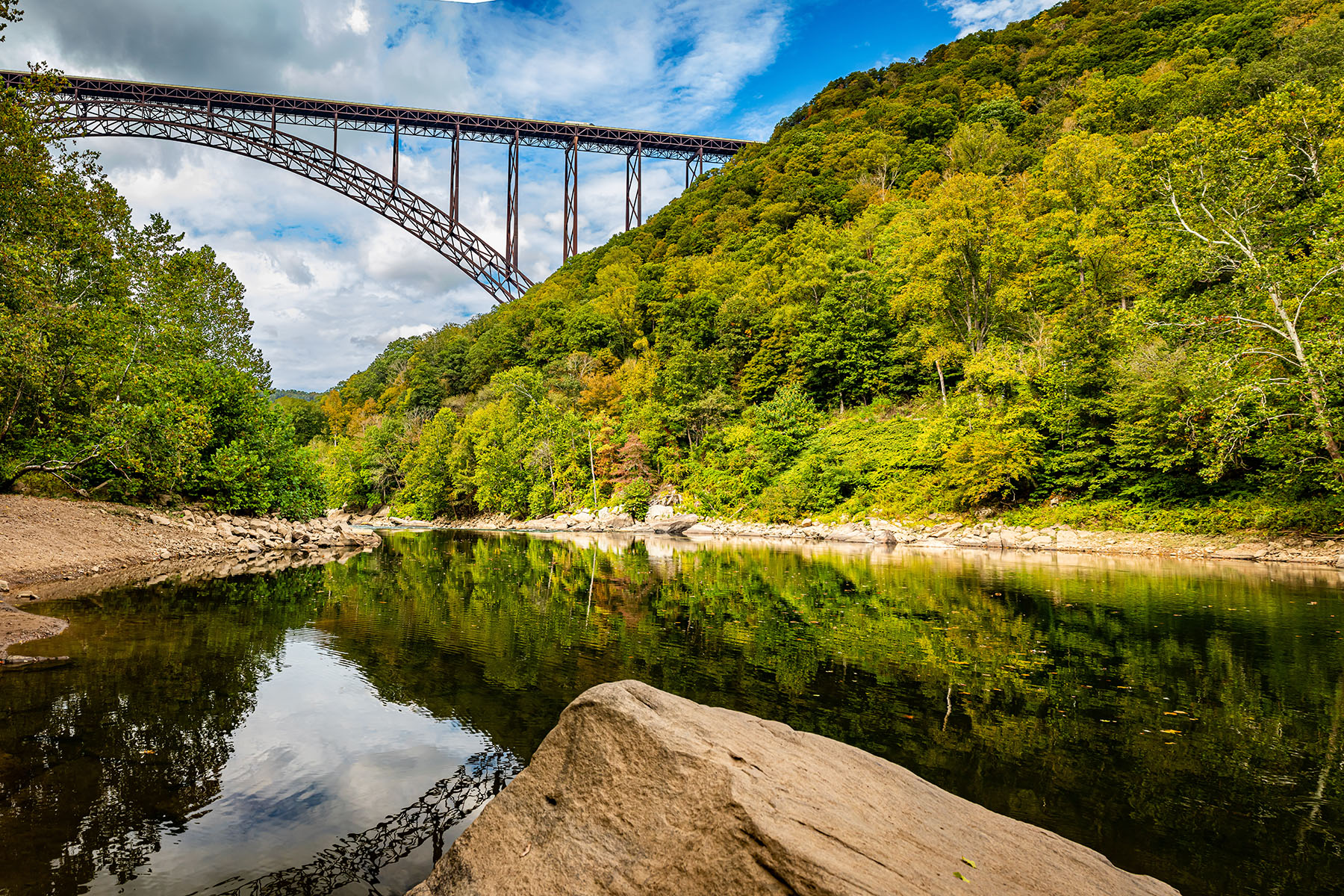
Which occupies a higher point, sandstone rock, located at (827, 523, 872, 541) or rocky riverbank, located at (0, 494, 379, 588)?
rocky riverbank, located at (0, 494, 379, 588)

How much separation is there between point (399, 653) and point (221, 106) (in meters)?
68.0

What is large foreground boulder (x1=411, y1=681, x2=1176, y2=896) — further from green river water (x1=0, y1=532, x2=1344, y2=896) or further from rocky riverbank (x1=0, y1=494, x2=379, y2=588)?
rocky riverbank (x1=0, y1=494, x2=379, y2=588)

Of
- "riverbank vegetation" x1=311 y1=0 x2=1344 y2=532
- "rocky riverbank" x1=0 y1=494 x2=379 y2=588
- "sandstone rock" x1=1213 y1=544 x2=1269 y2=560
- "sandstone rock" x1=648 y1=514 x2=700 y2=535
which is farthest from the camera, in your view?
"sandstone rock" x1=648 y1=514 x2=700 y2=535

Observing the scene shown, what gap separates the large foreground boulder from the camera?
8.35 ft

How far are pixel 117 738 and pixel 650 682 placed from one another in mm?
5716

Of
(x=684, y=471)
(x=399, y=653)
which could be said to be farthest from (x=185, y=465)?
(x=684, y=471)

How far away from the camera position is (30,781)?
495 cm

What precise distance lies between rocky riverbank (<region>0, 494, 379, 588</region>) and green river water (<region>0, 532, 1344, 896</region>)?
11.4ft

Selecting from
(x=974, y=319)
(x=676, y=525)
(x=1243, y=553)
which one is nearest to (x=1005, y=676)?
(x=1243, y=553)

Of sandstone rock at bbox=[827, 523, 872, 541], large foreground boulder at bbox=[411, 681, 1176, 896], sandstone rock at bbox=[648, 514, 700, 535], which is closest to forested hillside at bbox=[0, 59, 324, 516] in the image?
large foreground boulder at bbox=[411, 681, 1176, 896]

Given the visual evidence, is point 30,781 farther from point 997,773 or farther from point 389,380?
point 389,380

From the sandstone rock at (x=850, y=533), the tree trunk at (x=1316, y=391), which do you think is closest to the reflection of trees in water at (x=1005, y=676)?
the tree trunk at (x=1316, y=391)

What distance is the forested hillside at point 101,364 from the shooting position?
17.7 meters

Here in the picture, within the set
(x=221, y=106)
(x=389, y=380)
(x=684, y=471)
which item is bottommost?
(x=684, y=471)
